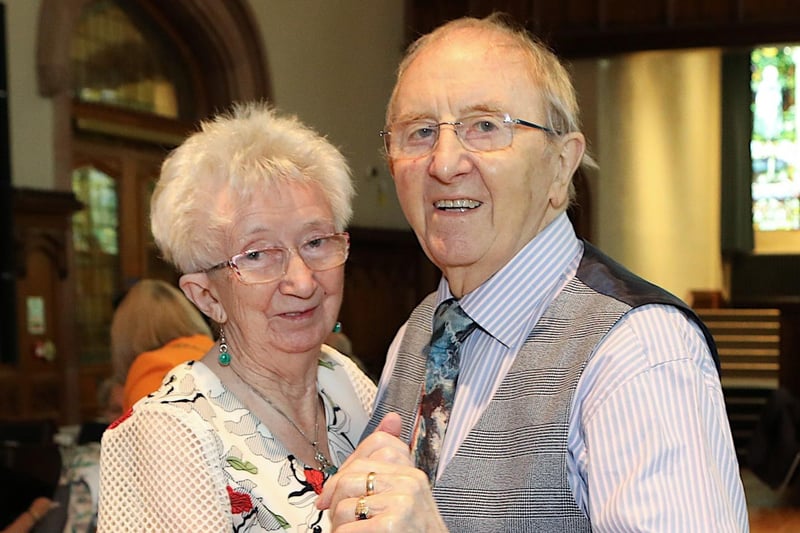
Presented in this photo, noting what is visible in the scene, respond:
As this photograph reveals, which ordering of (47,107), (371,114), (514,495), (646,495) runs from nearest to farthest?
(646,495) < (514,495) < (47,107) < (371,114)

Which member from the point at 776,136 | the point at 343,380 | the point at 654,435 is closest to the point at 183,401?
the point at 343,380

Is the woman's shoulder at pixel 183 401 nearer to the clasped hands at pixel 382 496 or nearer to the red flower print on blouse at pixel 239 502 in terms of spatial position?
the red flower print on blouse at pixel 239 502

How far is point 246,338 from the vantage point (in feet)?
6.89

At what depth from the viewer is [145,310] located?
4.38 meters

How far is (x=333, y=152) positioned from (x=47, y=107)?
218 inches

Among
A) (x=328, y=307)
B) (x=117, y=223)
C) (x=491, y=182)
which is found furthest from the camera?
(x=117, y=223)

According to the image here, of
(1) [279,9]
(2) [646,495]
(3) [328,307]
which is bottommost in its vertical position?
(2) [646,495]

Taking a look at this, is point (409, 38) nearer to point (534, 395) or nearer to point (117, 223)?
point (117, 223)

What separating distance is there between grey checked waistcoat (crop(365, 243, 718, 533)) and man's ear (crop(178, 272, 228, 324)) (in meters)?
0.75

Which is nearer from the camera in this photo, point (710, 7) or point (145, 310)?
point (145, 310)

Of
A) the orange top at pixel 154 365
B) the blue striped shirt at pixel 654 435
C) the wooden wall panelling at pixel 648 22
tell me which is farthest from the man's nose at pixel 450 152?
the wooden wall panelling at pixel 648 22

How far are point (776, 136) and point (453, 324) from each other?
17155 mm

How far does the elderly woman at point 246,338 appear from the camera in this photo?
1.84 meters

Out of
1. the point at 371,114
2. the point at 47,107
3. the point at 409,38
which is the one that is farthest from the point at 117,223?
the point at 409,38
